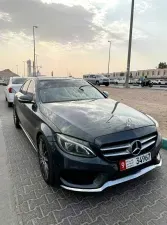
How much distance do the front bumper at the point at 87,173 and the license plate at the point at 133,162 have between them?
0.19ft

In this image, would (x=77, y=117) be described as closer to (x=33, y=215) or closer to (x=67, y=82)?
(x=33, y=215)

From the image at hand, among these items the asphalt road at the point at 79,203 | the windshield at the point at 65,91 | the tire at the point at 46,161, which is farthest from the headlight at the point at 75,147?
the windshield at the point at 65,91

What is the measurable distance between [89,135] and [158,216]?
125 cm

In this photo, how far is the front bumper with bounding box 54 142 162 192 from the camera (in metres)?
2.44

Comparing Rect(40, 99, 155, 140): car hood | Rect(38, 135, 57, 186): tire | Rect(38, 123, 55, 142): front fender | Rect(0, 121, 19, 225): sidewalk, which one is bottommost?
Rect(0, 121, 19, 225): sidewalk

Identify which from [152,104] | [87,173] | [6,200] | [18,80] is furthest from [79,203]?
[18,80]

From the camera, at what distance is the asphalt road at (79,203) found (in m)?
2.41

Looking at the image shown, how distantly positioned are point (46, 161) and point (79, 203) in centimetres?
73

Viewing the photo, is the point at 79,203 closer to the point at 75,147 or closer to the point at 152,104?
the point at 75,147

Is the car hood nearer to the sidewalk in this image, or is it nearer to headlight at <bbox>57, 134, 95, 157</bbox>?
headlight at <bbox>57, 134, 95, 157</bbox>

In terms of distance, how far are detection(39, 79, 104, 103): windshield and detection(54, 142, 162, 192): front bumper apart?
60.8 inches

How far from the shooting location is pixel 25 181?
3.25 m

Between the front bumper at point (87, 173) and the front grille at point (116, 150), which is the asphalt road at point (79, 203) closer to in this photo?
the front bumper at point (87, 173)

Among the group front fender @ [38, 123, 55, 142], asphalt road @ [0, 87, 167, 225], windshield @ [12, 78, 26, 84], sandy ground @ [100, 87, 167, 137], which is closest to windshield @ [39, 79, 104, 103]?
front fender @ [38, 123, 55, 142]
